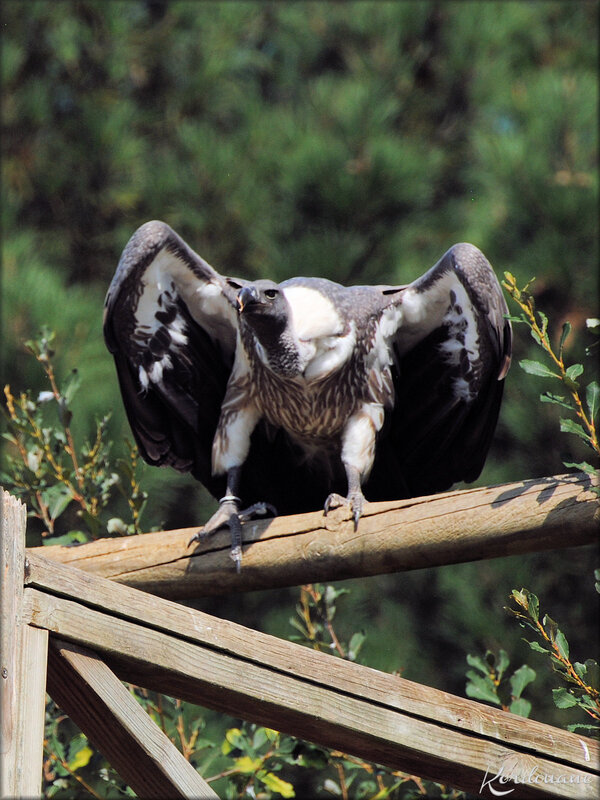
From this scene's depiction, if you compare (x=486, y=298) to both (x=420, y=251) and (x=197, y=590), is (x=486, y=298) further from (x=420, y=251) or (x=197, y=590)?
(x=420, y=251)

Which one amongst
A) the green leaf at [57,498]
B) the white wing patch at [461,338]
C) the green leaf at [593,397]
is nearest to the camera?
the green leaf at [593,397]

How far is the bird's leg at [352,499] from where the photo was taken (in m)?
2.62

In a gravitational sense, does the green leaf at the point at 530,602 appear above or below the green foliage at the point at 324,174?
below

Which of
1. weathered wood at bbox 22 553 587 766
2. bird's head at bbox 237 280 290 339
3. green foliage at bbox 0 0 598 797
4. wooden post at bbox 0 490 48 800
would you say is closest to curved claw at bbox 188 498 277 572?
bird's head at bbox 237 280 290 339

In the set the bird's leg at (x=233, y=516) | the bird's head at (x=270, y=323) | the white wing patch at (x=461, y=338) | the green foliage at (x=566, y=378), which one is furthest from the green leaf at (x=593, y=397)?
the bird's head at (x=270, y=323)

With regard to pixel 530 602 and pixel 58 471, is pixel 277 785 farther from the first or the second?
pixel 58 471

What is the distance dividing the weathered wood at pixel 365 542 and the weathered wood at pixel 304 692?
37 centimetres

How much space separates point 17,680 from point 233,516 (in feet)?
3.88

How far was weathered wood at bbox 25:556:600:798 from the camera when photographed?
1.93 meters

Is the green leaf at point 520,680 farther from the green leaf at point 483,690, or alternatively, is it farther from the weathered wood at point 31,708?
the weathered wood at point 31,708

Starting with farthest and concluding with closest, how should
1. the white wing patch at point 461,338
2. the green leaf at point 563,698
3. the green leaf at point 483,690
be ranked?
the white wing patch at point 461,338 < the green leaf at point 483,690 < the green leaf at point 563,698

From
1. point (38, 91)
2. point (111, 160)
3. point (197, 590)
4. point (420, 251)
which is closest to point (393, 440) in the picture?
point (197, 590)

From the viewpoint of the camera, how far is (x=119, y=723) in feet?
6.18

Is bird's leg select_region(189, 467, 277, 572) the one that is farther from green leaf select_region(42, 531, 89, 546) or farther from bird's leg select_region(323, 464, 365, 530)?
green leaf select_region(42, 531, 89, 546)
